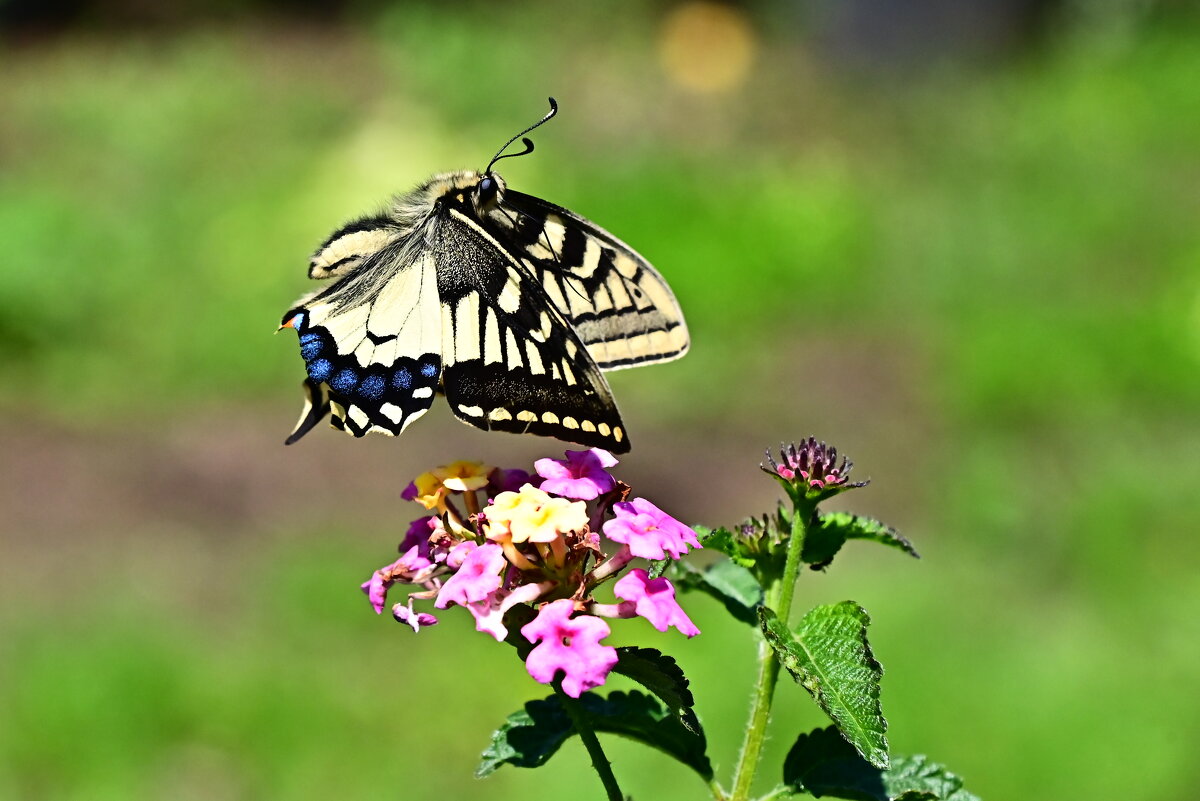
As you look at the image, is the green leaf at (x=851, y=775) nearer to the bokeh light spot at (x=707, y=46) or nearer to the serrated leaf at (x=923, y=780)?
the serrated leaf at (x=923, y=780)

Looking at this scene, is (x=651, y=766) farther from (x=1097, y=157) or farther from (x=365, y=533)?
(x=1097, y=157)

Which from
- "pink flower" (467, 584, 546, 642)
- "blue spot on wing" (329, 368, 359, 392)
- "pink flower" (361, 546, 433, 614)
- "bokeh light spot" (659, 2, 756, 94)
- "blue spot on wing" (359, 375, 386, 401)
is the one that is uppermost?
"bokeh light spot" (659, 2, 756, 94)

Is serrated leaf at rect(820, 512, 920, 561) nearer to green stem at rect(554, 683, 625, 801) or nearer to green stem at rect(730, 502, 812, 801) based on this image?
green stem at rect(730, 502, 812, 801)

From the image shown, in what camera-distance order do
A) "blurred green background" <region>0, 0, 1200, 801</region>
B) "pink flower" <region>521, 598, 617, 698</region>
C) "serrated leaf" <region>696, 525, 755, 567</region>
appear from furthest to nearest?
"blurred green background" <region>0, 0, 1200, 801</region> → "serrated leaf" <region>696, 525, 755, 567</region> → "pink flower" <region>521, 598, 617, 698</region>

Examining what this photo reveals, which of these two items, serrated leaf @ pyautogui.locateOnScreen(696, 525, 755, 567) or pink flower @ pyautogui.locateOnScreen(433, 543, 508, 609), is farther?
serrated leaf @ pyautogui.locateOnScreen(696, 525, 755, 567)

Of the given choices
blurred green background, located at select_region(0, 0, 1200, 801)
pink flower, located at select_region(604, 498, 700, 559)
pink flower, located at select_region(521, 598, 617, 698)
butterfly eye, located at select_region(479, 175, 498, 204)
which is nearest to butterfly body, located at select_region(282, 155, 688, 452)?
butterfly eye, located at select_region(479, 175, 498, 204)

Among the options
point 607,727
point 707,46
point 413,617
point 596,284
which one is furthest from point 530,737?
point 707,46
